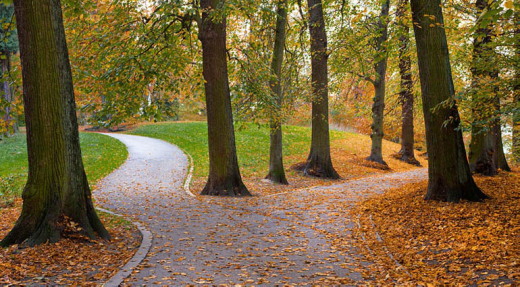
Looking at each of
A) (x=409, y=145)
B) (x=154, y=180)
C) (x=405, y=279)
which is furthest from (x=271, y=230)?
(x=409, y=145)

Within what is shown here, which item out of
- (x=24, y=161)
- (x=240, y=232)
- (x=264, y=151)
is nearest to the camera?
(x=240, y=232)

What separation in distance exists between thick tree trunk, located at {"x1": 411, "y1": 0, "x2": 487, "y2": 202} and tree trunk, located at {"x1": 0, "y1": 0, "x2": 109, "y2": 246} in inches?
275

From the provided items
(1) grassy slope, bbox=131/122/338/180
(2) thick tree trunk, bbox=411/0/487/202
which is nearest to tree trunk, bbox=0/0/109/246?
(2) thick tree trunk, bbox=411/0/487/202

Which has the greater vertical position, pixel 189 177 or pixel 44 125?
pixel 44 125

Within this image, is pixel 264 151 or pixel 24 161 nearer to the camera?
pixel 24 161

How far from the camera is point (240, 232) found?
816 cm

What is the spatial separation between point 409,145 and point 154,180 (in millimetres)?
15391

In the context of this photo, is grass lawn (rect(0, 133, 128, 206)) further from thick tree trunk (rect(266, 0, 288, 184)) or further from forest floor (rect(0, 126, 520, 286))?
thick tree trunk (rect(266, 0, 288, 184))

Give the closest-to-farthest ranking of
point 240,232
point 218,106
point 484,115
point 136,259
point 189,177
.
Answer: point 136,259 < point 240,232 < point 484,115 < point 218,106 < point 189,177

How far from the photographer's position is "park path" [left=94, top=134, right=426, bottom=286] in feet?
18.5

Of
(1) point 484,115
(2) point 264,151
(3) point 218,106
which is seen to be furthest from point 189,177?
(1) point 484,115

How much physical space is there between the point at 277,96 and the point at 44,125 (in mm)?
8734

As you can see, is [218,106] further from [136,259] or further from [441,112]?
[136,259]

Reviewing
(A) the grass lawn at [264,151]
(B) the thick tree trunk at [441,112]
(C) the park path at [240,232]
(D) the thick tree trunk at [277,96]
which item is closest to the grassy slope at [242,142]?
(A) the grass lawn at [264,151]
